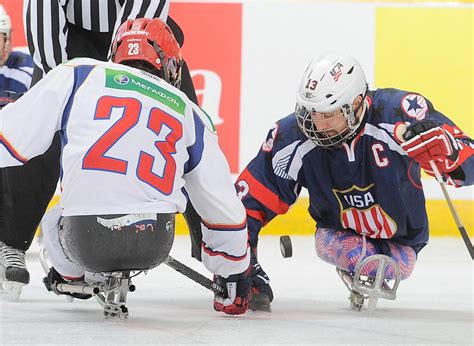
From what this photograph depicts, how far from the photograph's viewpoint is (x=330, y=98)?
10.7 ft

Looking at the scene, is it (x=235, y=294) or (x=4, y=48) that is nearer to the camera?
(x=235, y=294)

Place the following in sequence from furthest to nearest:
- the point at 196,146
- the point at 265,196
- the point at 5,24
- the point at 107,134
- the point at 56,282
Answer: the point at 5,24, the point at 265,196, the point at 56,282, the point at 196,146, the point at 107,134

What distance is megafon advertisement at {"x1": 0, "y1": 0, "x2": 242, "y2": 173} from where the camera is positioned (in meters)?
5.41

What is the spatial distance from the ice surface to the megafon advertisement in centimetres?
120

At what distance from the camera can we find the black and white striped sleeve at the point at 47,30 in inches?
134

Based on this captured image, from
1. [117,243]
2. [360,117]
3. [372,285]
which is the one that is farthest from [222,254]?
[360,117]

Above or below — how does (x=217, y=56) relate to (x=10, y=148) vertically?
above

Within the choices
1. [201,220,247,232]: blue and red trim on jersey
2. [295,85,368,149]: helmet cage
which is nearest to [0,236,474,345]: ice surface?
[201,220,247,232]: blue and red trim on jersey

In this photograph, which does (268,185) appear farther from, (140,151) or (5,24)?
(5,24)

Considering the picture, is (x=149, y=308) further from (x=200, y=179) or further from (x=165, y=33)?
(x=165, y=33)

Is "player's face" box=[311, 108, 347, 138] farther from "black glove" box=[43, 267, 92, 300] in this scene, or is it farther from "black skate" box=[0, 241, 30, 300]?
"black skate" box=[0, 241, 30, 300]

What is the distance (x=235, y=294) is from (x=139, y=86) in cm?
66

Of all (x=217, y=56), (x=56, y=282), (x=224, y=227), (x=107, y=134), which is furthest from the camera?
(x=217, y=56)

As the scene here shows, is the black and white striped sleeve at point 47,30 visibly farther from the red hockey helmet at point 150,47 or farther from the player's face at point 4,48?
the player's face at point 4,48
